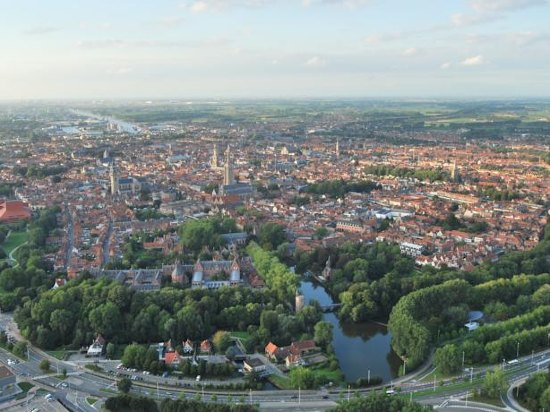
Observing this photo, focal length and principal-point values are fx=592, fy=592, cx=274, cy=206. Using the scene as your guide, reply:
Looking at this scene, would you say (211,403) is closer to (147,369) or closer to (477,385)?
(147,369)

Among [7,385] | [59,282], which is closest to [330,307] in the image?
[59,282]

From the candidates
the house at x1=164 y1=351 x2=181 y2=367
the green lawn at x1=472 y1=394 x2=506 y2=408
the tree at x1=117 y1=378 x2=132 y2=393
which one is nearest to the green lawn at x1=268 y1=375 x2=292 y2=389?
the house at x1=164 y1=351 x2=181 y2=367

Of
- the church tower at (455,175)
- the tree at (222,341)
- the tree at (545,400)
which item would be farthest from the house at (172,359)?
the church tower at (455,175)

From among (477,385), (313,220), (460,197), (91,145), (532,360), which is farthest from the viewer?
(91,145)

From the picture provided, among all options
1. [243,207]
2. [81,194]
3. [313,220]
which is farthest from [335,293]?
[81,194]

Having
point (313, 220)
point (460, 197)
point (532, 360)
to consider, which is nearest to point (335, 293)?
point (532, 360)

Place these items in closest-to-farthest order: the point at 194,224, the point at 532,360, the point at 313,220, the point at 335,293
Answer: the point at 532,360 → the point at 335,293 → the point at 194,224 → the point at 313,220

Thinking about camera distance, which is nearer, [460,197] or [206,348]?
[206,348]
